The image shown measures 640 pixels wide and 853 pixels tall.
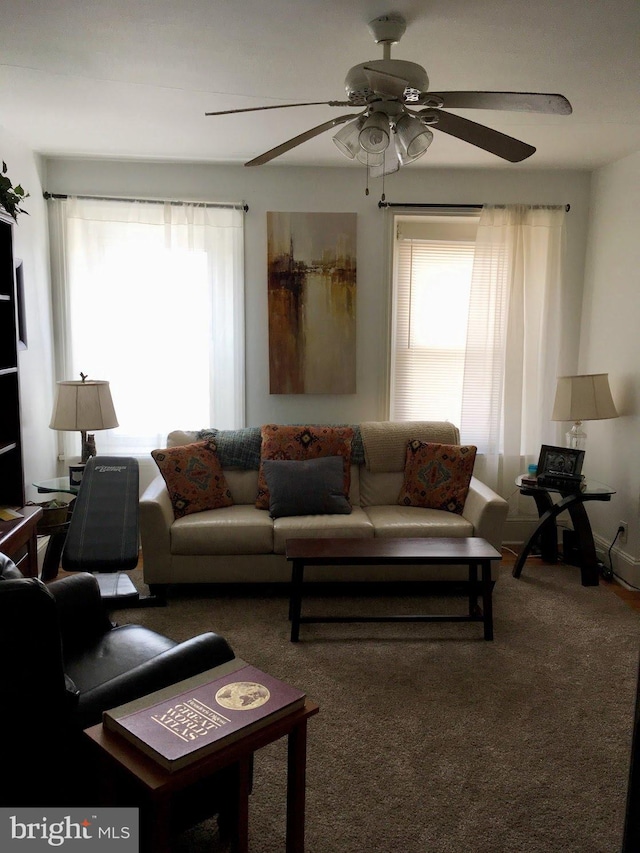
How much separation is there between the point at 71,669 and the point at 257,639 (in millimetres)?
1259

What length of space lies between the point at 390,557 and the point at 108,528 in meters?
1.54

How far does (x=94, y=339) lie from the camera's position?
14.4ft

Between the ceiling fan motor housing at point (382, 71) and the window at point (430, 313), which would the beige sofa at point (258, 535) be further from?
the ceiling fan motor housing at point (382, 71)

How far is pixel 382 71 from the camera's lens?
7.11 feet

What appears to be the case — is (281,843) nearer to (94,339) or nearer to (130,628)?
(130,628)

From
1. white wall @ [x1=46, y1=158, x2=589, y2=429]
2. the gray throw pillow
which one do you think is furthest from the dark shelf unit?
white wall @ [x1=46, y1=158, x2=589, y2=429]

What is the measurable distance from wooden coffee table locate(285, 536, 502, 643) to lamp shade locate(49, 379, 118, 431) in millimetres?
1335

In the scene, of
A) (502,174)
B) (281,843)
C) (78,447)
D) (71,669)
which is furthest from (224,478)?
(502,174)

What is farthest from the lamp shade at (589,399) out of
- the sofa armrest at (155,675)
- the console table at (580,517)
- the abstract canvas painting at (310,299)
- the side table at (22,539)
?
the side table at (22,539)

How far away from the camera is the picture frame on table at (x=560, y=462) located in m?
4.08

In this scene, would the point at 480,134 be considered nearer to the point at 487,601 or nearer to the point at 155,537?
the point at 487,601

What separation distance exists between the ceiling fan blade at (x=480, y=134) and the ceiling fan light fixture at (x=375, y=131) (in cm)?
13

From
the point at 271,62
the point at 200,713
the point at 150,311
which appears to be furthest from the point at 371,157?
the point at 150,311

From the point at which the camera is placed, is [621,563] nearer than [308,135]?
No
